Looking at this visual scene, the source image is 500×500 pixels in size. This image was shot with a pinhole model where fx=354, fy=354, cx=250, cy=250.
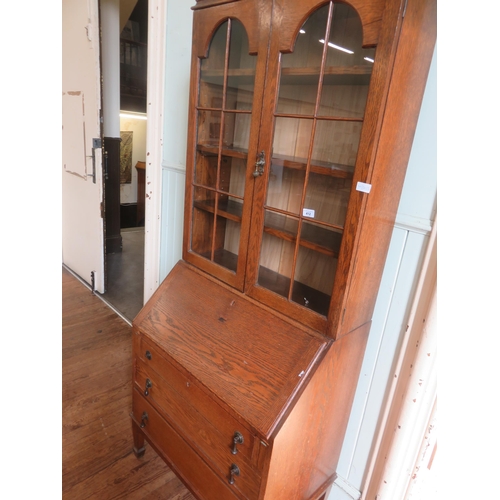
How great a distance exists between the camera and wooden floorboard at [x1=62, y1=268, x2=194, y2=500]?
4.75 ft

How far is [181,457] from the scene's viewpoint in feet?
4.30

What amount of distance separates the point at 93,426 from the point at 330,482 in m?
1.12

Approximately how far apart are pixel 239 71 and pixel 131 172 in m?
4.13

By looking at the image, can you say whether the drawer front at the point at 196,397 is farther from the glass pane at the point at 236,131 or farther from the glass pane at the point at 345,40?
the glass pane at the point at 345,40

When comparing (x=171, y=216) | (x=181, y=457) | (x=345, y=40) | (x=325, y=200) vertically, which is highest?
(x=345, y=40)

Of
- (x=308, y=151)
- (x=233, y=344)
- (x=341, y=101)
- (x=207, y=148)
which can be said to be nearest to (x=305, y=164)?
(x=308, y=151)

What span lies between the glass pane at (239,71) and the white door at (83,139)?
1.59 metres

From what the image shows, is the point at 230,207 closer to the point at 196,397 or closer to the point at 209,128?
the point at 209,128

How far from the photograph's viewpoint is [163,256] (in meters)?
2.08

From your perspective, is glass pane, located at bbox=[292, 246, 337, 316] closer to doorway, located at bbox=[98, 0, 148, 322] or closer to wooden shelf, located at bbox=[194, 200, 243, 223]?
wooden shelf, located at bbox=[194, 200, 243, 223]

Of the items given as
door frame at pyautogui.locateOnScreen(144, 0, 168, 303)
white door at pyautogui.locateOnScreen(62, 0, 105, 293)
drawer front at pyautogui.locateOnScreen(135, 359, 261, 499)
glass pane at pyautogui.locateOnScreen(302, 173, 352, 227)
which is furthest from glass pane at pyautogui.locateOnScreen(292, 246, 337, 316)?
white door at pyautogui.locateOnScreen(62, 0, 105, 293)

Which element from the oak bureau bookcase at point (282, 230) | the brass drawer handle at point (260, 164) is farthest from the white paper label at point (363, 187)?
the brass drawer handle at point (260, 164)

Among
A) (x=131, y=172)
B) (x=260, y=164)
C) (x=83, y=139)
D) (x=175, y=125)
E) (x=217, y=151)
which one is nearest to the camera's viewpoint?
(x=260, y=164)
